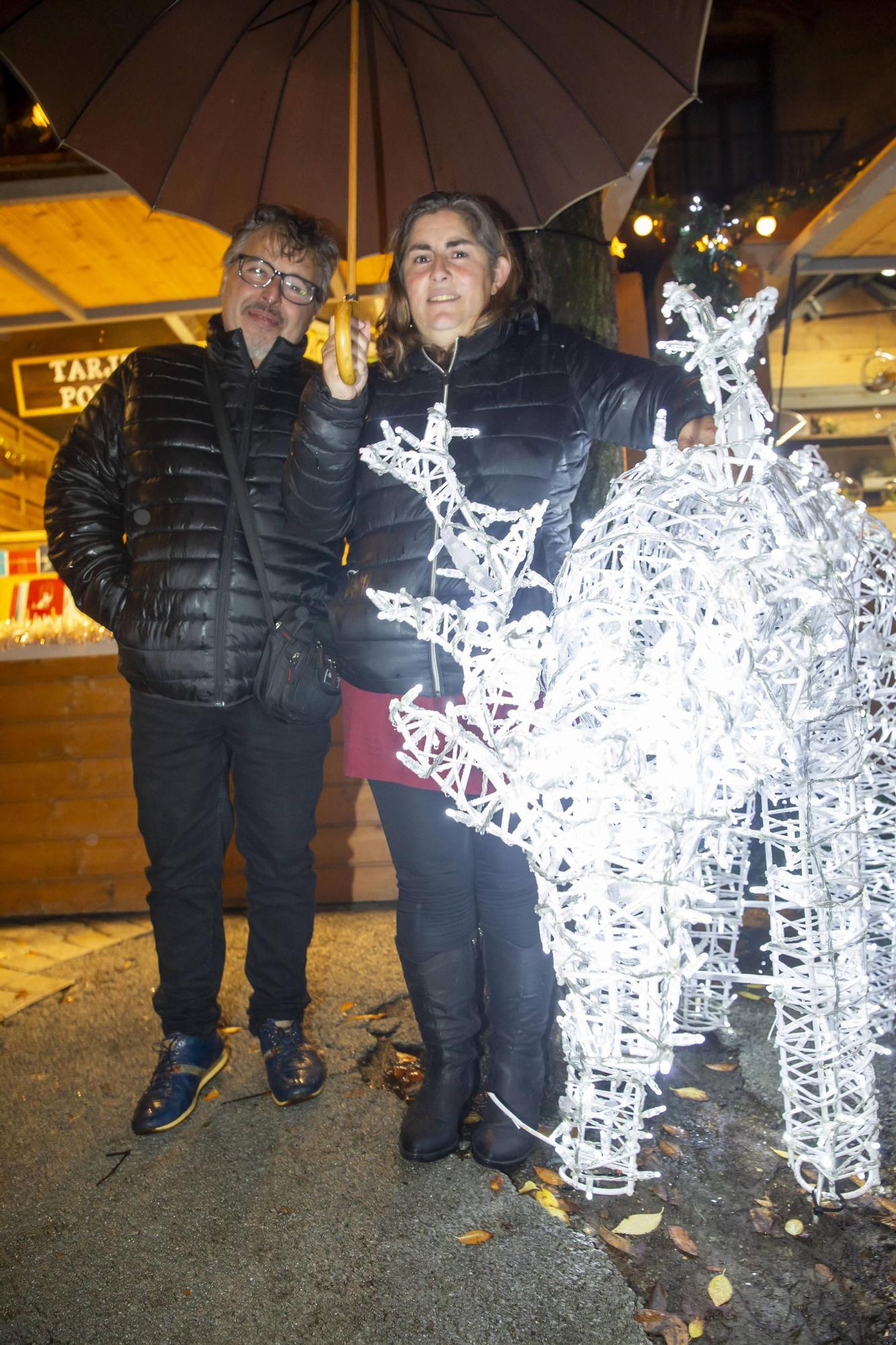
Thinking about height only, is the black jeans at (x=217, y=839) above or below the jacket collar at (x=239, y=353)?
below

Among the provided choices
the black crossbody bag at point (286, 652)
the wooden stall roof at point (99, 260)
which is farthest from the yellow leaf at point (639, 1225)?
the wooden stall roof at point (99, 260)

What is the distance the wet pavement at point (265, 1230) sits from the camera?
4.27 feet

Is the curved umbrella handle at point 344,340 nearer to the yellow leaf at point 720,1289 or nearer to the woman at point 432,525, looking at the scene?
the woman at point 432,525

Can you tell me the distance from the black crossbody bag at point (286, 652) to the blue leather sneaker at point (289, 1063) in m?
0.76

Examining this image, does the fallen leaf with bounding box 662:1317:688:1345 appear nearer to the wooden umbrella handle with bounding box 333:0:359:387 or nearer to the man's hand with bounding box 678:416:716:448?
the man's hand with bounding box 678:416:716:448

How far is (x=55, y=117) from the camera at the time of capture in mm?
1967

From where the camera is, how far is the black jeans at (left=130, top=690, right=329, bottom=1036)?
77.4 inches

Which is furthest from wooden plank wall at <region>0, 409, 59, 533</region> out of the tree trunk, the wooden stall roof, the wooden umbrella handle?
the wooden umbrella handle

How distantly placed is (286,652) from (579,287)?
1387 mm

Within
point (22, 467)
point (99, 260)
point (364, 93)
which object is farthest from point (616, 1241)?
point (22, 467)

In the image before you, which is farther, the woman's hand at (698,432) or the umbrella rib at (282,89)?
the umbrella rib at (282,89)

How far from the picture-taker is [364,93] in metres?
2.06

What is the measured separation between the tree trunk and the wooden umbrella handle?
2.57 feet

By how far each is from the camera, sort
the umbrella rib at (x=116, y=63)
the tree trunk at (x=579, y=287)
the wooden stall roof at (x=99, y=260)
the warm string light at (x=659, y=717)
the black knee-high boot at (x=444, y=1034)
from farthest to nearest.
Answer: the wooden stall roof at (x=99, y=260), the tree trunk at (x=579, y=287), the umbrella rib at (x=116, y=63), the black knee-high boot at (x=444, y=1034), the warm string light at (x=659, y=717)
